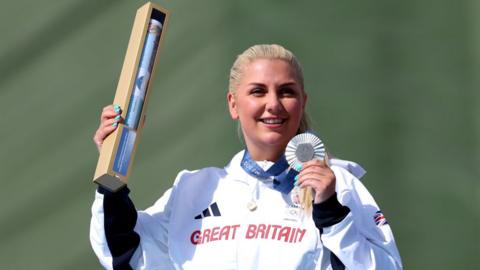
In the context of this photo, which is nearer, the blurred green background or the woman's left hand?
the woman's left hand

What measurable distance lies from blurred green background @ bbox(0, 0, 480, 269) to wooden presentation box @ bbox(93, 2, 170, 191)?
3.25 ft

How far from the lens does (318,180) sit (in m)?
2.33

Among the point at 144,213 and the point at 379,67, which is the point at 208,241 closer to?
the point at 144,213

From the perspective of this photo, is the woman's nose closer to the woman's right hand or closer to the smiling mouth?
the smiling mouth

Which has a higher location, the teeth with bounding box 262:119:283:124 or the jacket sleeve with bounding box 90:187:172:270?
the teeth with bounding box 262:119:283:124

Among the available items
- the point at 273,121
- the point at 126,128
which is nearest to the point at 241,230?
the point at 273,121

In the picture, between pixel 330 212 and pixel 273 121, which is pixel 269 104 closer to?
pixel 273 121

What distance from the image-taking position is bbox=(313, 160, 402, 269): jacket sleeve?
2.35m

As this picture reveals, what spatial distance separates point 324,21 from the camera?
3.62 m

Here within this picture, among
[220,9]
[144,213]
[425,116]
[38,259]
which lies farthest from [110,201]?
[425,116]

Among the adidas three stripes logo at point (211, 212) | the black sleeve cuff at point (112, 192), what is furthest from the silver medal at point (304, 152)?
the black sleeve cuff at point (112, 192)

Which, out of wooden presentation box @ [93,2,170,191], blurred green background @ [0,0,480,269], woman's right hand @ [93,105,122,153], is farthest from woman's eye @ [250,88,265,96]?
blurred green background @ [0,0,480,269]

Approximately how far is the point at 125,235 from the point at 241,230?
1.13 ft

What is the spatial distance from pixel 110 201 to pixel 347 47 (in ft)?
4.73
